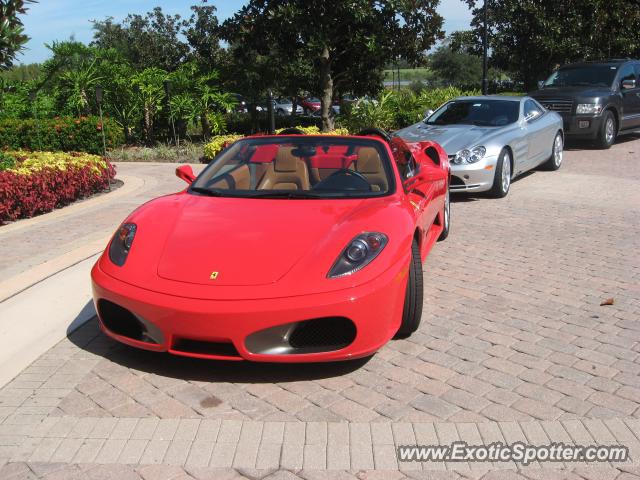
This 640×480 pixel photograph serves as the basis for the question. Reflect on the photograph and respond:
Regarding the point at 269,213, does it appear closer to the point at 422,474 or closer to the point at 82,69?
the point at 422,474

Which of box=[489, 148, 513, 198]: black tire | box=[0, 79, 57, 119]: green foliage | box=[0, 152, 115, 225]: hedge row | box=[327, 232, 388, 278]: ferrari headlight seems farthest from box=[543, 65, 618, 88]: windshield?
box=[327, 232, 388, 278]: ferrari headlight

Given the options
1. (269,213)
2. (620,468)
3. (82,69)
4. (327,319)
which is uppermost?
(82,69)

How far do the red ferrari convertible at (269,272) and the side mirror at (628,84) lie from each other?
12772 mm

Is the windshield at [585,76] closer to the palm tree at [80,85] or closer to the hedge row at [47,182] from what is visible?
the hedge row at [47,182]

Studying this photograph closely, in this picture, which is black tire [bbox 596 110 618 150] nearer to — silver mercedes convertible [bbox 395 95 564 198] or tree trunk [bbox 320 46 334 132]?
silver mercedes convertible [bbox 395 95 564 198]

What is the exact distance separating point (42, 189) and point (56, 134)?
6.86 meters

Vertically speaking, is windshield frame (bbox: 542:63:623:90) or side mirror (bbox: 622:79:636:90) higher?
windshield frame (bbox: 542:63:623:90)

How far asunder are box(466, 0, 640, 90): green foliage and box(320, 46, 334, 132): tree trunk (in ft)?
28.6

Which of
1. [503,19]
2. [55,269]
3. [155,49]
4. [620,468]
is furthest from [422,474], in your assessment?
[155,49]

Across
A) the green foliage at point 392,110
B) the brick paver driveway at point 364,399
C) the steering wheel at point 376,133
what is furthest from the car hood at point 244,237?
the green foliage at point 392,110

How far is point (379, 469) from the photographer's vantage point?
297cm

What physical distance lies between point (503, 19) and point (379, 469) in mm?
22578

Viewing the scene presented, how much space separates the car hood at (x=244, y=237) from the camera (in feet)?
12.4

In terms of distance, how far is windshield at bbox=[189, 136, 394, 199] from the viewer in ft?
15.9
